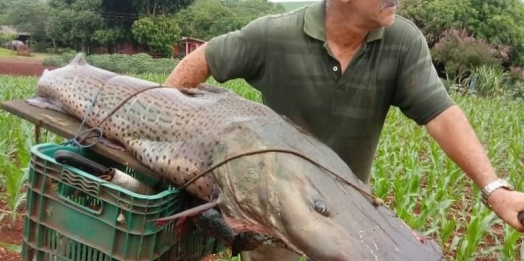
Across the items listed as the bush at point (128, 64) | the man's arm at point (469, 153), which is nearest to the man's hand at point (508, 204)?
the man's arm at point (469, 153)

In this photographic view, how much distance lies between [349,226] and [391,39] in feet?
4.16

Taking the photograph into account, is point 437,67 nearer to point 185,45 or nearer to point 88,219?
point 185,45

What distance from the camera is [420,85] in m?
2.65

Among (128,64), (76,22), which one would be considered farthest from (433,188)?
(76,22)

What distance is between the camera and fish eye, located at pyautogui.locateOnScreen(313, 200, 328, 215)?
5.62ft

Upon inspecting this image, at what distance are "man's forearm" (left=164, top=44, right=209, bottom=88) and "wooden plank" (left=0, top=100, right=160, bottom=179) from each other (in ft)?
1.60

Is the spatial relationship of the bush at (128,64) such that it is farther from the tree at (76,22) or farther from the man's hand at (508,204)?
the man's hand at (508,204)

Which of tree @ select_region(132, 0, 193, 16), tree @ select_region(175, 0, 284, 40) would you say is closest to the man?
tree @ select_region(132, 0, 193, 16)

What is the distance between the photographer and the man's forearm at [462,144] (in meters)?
2.42

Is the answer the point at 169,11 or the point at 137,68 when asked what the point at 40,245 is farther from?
the point at 169,11

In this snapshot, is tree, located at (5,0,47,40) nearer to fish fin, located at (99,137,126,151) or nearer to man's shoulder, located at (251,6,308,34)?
man's shoulder, located at (251,6,308,34)

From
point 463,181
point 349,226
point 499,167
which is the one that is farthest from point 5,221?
point 499,167

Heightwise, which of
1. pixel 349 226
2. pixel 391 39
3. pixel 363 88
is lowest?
pixel 349 226

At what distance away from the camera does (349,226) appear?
1.64 meters
